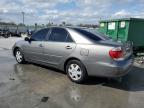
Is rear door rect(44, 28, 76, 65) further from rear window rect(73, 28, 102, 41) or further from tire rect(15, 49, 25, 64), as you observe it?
tire rect(15, 49, 25, 64)

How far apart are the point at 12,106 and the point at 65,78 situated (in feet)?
7.68

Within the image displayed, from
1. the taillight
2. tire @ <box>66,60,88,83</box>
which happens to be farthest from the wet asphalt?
the taillight

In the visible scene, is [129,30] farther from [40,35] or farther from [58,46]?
[58,46]

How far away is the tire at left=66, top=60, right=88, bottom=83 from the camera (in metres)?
5.59

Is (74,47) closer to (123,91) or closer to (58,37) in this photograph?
(58,37)

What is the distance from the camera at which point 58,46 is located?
20.3 feet

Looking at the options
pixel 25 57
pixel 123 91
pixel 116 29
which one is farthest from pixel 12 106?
pixel 116 29

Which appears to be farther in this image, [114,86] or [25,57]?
[25,57]

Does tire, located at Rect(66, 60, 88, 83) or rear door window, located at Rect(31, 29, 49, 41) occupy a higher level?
rear door window, located at Rect(31, 29, 49, 41)

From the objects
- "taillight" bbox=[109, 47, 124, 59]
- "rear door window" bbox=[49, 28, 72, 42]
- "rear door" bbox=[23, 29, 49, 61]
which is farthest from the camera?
"rear door" bbox=[23, 29, 49, 61]

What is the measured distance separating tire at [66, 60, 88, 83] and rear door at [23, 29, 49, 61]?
1403 millimetres

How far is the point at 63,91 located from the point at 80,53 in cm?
116

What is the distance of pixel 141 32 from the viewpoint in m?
11.1

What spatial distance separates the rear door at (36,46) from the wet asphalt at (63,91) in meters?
0.58
